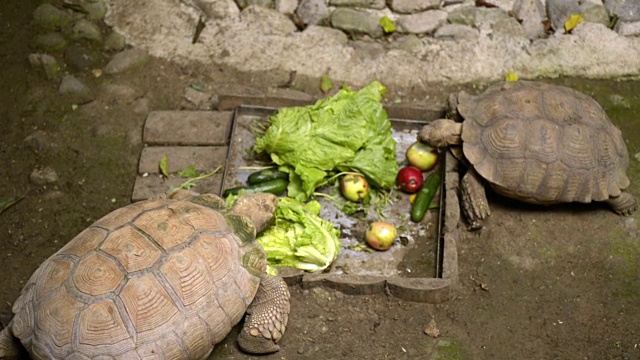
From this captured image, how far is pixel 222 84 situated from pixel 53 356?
11.1 feet

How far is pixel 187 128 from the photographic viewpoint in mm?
6375

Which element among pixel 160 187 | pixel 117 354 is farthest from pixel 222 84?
pixel 117 354

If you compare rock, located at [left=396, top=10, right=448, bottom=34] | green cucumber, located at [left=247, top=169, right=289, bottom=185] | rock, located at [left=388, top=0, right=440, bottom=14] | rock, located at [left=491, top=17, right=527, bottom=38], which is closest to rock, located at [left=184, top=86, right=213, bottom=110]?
green cucumber, located at [left=247, top=169, right=289, bottom=185]

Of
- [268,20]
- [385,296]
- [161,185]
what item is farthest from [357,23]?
[385,296]

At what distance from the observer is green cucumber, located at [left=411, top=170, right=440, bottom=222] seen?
5703 mm

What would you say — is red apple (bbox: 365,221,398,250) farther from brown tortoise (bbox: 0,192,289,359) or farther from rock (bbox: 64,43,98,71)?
rock (bbox: 64,43,98,71)

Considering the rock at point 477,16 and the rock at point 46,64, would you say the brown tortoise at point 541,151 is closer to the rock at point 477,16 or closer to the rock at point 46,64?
the rock at point 477,16

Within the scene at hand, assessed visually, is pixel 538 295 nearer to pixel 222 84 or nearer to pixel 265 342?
pixel 265 342

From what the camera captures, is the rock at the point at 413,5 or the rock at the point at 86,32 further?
the rock at the point at 413,5

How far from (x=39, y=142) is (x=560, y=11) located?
18.1 feet

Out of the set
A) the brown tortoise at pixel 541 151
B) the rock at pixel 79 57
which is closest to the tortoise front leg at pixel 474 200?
the brown tortoise at pixel 541 151

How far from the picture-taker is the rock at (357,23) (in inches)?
288

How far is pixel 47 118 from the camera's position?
6.52 m

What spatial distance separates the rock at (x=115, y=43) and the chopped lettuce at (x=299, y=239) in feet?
9.32
